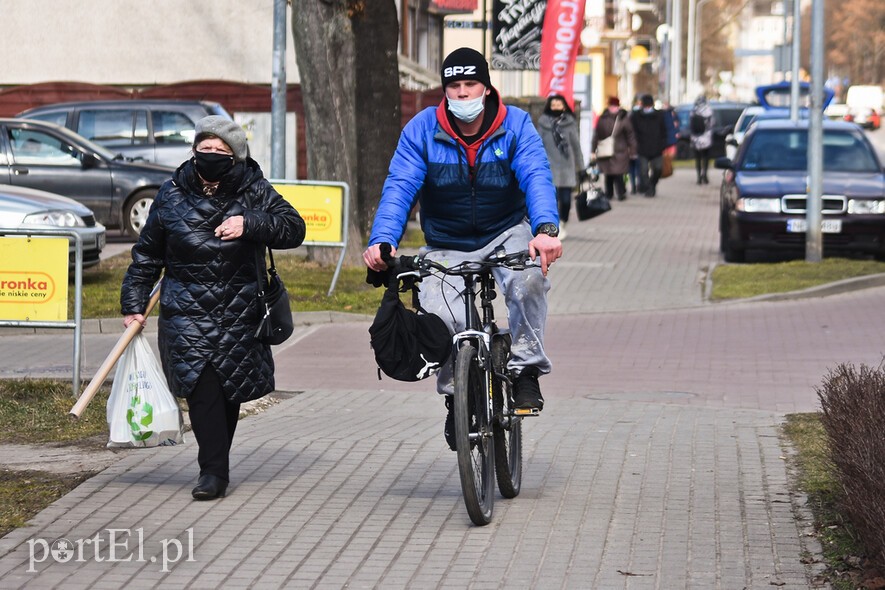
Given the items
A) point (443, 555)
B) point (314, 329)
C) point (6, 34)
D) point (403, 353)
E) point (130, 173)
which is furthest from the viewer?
point (6, 34)

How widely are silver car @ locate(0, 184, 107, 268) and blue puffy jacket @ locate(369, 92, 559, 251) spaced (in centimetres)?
899

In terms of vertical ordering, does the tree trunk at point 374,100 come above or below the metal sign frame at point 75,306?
above

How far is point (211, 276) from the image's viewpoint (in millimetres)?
6711

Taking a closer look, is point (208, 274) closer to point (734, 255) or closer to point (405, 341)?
point (405, 341)

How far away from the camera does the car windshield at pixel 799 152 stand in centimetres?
1919

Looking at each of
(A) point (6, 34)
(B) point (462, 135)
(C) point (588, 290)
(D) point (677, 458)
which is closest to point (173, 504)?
(B) point (462, 135)

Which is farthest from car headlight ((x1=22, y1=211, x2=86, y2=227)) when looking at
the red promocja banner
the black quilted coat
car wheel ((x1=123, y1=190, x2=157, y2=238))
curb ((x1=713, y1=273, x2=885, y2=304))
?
the red promocja banner

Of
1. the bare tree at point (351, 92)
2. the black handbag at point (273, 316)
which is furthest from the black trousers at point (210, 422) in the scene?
the bare tree at point (351, 92)

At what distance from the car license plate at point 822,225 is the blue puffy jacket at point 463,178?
12.0 metres

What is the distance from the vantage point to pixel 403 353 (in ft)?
20.5

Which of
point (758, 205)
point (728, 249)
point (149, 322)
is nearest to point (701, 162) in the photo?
point (728, 249)

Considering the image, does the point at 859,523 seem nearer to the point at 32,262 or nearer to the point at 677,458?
the point at 677,458

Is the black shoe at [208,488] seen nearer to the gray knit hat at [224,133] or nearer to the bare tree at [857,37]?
the gray knit hat at [224,133]

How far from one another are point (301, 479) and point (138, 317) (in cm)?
107
